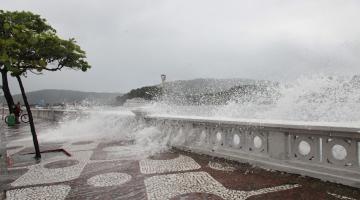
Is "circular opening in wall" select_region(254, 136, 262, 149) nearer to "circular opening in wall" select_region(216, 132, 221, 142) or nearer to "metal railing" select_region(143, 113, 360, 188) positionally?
"metal railing" select_region(143, 113, 360, 188)

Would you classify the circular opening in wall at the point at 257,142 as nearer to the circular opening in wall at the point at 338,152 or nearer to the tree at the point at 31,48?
the circular opening in wall at the point at 338,152

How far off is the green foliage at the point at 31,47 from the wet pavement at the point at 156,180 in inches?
101

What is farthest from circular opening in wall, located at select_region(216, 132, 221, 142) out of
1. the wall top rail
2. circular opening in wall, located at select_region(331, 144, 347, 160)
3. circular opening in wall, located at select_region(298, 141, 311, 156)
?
circular opening in wall, located at select_region(331, 144, 347, 160)

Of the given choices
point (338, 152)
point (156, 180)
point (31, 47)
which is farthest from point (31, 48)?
point (338, 152)

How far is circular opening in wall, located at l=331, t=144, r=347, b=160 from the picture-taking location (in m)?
4.76

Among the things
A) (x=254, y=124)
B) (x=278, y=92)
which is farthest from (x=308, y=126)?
(x=278, y=92)

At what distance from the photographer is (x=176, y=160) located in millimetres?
7305

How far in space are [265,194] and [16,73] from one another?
266 inches

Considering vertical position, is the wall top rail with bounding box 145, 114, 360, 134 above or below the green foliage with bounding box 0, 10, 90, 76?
below

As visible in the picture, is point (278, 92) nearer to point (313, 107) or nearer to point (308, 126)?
point (313, 107)

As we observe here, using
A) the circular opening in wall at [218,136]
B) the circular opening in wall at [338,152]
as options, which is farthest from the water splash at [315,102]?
the circular opening in wall at [338,152]

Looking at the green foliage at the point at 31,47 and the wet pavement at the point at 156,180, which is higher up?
the green foliage at the point at 31,47

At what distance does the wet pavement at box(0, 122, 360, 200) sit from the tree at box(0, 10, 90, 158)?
2173 millimetres

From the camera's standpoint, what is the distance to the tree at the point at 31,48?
296 inches
